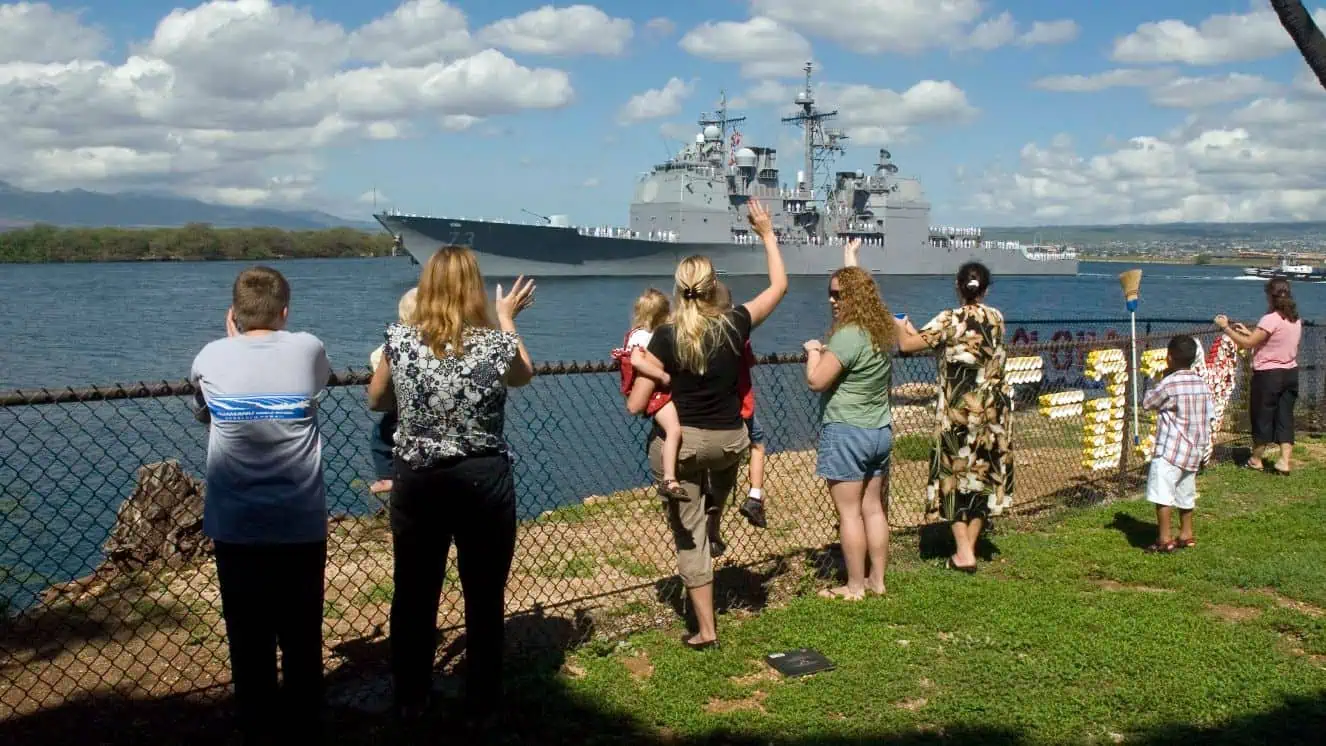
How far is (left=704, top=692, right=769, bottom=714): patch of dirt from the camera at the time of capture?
4180 mm

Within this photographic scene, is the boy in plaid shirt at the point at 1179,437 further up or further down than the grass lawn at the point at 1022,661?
further up

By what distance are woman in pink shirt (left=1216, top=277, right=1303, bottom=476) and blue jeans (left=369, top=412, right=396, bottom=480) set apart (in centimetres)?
732

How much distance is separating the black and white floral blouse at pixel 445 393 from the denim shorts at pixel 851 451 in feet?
7.15

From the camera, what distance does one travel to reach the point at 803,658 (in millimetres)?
4691

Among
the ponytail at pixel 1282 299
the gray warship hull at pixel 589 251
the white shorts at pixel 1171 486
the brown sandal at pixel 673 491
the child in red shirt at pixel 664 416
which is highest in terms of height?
the gray warship hull at pixel 589 251

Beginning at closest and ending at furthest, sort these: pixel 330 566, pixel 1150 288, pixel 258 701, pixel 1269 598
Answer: pixel 258 701 < pixel 1269 598 < pixel 330 566 < pixel 1150 288

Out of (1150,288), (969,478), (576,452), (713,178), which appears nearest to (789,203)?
(713,178)

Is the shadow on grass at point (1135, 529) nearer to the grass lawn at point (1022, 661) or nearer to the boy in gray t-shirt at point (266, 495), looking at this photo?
the grass lawn at point (1022, 661)

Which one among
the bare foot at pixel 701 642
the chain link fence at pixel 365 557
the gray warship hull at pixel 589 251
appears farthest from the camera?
the gray warship hull at pixel 589 251

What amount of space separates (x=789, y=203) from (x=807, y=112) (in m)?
9.67

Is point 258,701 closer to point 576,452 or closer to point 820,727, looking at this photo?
point 820,727

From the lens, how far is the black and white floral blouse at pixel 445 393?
3561 millimetres

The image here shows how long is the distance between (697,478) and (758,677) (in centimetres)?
92

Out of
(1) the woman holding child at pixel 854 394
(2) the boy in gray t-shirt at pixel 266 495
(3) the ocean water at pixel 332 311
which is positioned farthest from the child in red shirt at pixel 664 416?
(3) the ocean water at pixel 332 311
